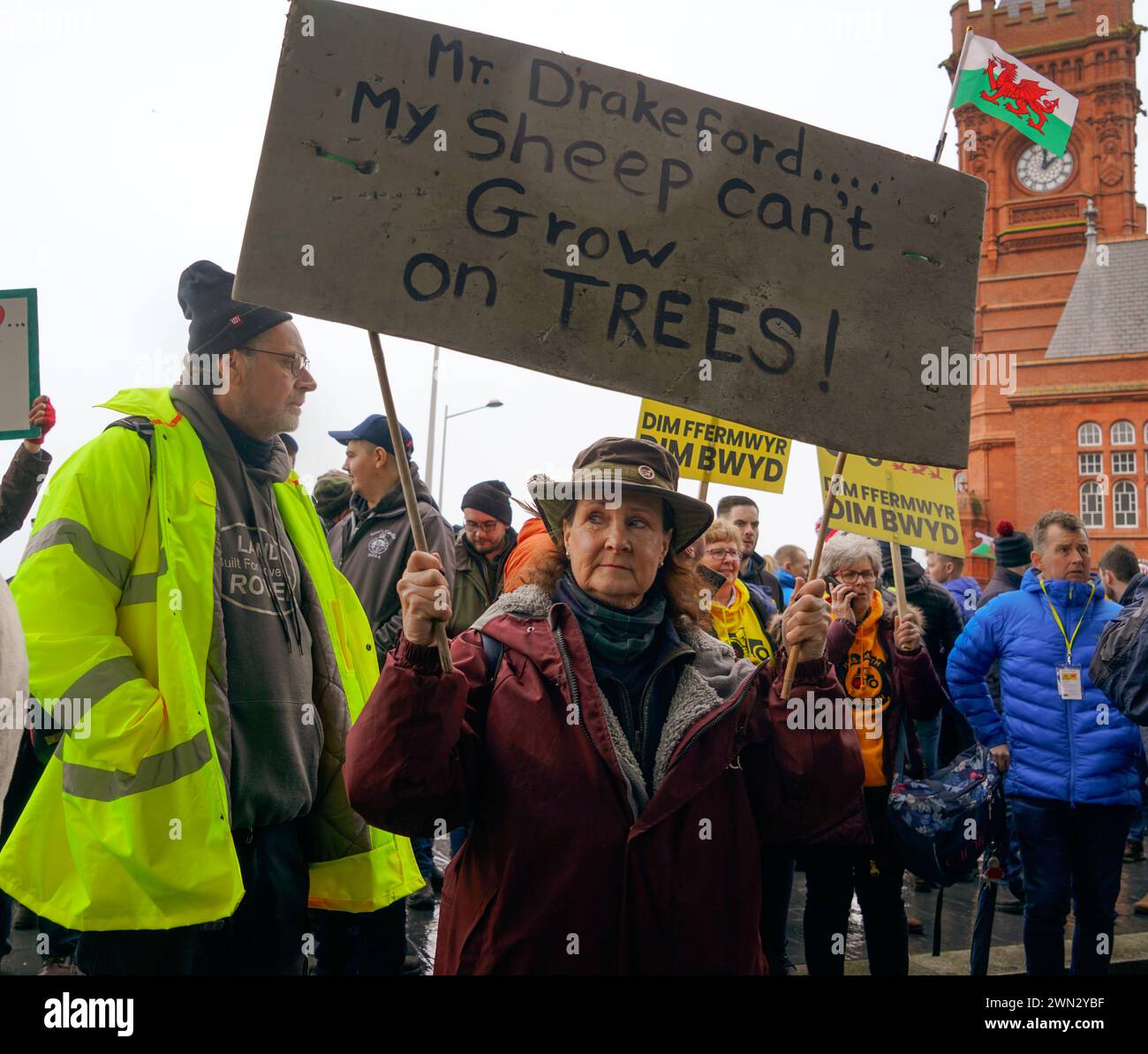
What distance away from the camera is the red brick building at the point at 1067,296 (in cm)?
3750

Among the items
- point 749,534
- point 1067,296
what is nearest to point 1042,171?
point 1067,296

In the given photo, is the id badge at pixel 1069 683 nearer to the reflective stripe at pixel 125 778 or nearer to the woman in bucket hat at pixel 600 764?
the woman in bucket hat at pixel 600 764

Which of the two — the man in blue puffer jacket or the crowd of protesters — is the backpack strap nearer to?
the crowd of protesters

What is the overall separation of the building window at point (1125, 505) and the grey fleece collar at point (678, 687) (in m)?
40.3

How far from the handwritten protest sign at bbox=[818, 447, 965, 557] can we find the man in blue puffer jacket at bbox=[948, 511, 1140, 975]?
584 millimetres

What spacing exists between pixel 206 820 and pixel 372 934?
1106 millimetres

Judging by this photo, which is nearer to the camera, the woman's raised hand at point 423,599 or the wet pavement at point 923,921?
the woman's raised hand at point 423,599

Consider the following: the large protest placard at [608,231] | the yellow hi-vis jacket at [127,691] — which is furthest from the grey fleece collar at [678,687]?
the yellow hi-vis jacket at [127,691]

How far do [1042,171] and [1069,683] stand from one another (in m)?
50.8

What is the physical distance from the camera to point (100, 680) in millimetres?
2250

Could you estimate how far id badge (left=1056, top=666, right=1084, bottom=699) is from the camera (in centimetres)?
458

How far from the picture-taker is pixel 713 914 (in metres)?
2.15

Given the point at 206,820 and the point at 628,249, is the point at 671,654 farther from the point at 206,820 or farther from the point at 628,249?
the point at 206,820
